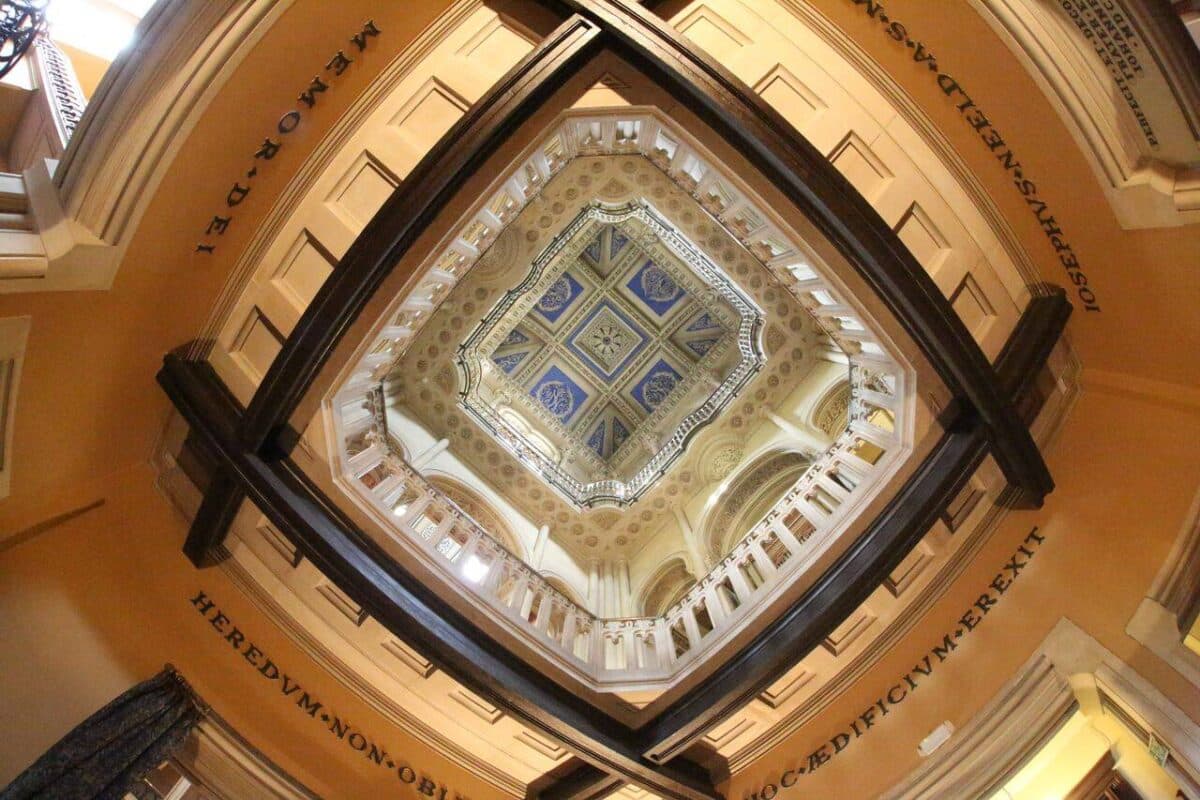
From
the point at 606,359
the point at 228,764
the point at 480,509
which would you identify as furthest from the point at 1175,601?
the point at 606,359

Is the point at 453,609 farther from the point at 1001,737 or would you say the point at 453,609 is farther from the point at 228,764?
the point at 1001,737

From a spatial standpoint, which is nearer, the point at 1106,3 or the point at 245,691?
the point at 1106,3

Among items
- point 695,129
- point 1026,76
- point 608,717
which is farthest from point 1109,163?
point 608,717

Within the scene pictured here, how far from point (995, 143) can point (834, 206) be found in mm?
1413

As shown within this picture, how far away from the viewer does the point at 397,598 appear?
557 cm

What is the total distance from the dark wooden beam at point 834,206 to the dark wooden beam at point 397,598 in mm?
4128

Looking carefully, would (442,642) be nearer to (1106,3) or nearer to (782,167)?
(782,167)

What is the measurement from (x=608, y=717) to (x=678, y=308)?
30.1ft

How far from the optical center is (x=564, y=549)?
12148mm

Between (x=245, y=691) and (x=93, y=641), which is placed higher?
(x=93, y=641)

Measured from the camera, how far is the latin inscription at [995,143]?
15.9 feet

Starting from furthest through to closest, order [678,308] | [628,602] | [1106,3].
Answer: [678,308]
[628,602]
[1106,3]

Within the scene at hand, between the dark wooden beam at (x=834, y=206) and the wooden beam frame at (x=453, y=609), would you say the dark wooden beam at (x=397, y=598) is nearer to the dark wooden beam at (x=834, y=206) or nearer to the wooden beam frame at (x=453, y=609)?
the wooden beam frame at (x=453, y=609)

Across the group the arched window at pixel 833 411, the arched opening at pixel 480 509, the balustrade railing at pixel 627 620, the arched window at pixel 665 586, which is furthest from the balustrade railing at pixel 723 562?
the arched window at pixel 833 411
